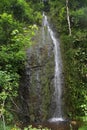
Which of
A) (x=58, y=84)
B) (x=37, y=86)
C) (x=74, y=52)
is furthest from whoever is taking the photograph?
(x=74, y=52)

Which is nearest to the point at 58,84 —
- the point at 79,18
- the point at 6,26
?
the point at 6,26

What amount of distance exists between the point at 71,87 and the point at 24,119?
2849 mm

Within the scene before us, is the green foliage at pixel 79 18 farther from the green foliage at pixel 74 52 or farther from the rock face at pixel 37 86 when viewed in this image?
the rock face at pixel 37 86

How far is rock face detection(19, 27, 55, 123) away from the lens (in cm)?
1308

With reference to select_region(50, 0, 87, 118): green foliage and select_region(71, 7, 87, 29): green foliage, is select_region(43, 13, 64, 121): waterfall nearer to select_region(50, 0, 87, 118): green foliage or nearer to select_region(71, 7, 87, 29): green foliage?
select_region(50, 0, 87, 118): green foliage

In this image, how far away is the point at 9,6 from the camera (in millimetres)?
16953

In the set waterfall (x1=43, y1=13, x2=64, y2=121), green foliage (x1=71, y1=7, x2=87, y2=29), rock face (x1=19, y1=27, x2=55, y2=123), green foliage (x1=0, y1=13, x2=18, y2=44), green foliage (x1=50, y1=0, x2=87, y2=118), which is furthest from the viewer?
green foliage (x1=71, y1=7, x2=87, y2=29)

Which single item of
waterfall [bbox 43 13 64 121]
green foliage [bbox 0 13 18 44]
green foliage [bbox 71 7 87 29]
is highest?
green foliage [bbox 71 7 87 29]

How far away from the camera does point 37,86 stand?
13820 mm

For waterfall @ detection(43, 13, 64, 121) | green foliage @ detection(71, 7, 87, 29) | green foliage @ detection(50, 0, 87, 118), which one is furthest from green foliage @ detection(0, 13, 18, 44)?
green foliage @ detection(71, 7, 87, 29)

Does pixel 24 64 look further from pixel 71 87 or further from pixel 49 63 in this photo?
pixel 71 87

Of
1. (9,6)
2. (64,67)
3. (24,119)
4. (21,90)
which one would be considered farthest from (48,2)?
(24,119)

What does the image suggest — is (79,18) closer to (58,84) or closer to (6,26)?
(58,84)

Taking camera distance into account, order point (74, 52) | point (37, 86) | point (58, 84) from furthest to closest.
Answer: point (74, 52), point (58, 84), point (37, 86)
